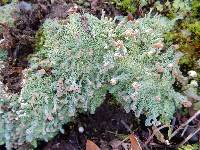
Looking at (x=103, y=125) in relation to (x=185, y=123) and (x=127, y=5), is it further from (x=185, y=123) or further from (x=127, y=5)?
(x=127, y=5)

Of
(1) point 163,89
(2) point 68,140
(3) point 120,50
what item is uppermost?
(3) point 120,50

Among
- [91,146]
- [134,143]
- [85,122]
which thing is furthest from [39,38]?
[134,143]

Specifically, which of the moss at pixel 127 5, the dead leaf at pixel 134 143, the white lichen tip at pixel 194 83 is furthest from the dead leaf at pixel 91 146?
the moss at pixel 127 5

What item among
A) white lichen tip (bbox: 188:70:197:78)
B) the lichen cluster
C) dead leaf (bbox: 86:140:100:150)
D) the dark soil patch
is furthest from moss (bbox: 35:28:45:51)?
white lichen tip (bbox: 188:70:197:78)

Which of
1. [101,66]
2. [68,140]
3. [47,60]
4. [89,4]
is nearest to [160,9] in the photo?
[89,4]

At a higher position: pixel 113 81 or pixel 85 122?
pixel 113 81

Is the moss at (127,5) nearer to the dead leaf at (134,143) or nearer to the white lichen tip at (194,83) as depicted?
the white lichen tip at (194,83)

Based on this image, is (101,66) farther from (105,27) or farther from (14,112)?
(14,112)

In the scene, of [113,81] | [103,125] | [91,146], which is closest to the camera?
[113,81]
